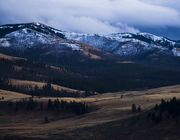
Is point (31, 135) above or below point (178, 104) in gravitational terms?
below

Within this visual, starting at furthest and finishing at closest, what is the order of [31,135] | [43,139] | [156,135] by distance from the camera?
[31,135] → [43,139] → [156,135]

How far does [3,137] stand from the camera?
17362 centimetres

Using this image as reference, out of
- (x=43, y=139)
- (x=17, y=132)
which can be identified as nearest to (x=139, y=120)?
(x=43, y=139)

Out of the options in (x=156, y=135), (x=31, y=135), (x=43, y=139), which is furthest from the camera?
(x=31, y=135)

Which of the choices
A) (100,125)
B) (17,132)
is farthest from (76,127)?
(17,132)

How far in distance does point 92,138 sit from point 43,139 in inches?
691

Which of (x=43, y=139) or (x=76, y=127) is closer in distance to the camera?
(x=43, y=139)

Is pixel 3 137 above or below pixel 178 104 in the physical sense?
below

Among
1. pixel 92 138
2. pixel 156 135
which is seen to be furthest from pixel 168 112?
pixel 92 138

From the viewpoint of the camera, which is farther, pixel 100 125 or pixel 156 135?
pixel 100 125

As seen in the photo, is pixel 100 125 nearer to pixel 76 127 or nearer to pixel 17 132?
pixel 76 127

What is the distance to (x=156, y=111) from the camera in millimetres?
175750

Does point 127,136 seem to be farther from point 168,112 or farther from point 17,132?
point 17,132

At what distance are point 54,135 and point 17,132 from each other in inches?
815
